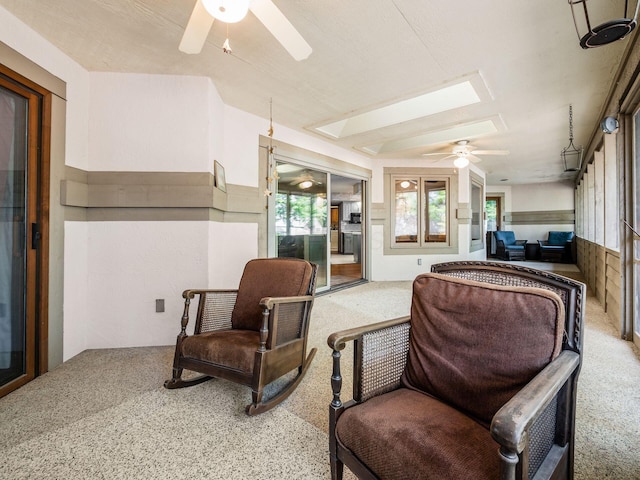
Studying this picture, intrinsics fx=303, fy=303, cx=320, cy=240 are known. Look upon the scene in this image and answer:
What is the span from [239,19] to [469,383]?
5.76ft

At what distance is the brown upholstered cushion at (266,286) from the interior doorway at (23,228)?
4.61ft

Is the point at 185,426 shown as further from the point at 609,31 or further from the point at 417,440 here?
the point at 609,31

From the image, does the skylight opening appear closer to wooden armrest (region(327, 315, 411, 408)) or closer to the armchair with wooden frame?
the armchair with wooden frame

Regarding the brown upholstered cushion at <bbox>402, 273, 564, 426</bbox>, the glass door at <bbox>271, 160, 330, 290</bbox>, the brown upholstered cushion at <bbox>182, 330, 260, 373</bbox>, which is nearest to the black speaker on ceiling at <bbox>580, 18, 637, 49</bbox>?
the brown upholstered cushion at <bbox>402, 273, 564, 426</bbox>

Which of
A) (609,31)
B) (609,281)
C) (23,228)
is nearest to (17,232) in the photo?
(23,228)

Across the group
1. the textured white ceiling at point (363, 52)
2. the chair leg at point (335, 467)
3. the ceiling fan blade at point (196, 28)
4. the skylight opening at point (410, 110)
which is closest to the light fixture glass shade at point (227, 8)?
the ceiling fan blade at point (196, 28)

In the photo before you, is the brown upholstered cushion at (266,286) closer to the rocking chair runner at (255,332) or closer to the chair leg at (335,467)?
the rocking chair runner at (255,332)

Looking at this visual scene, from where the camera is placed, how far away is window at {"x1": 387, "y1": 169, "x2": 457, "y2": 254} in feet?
19.1

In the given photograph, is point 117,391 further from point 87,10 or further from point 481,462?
point 87,10

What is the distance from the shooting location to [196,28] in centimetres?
158

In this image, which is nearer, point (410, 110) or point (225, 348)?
point (225, 348)

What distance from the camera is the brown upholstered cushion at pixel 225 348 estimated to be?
5.67 feet

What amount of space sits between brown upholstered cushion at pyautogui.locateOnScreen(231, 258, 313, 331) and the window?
12.9ft

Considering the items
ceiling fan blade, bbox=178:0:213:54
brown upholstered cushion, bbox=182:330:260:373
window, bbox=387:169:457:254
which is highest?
ceiling fan blade, bbox=178:0:213:54
